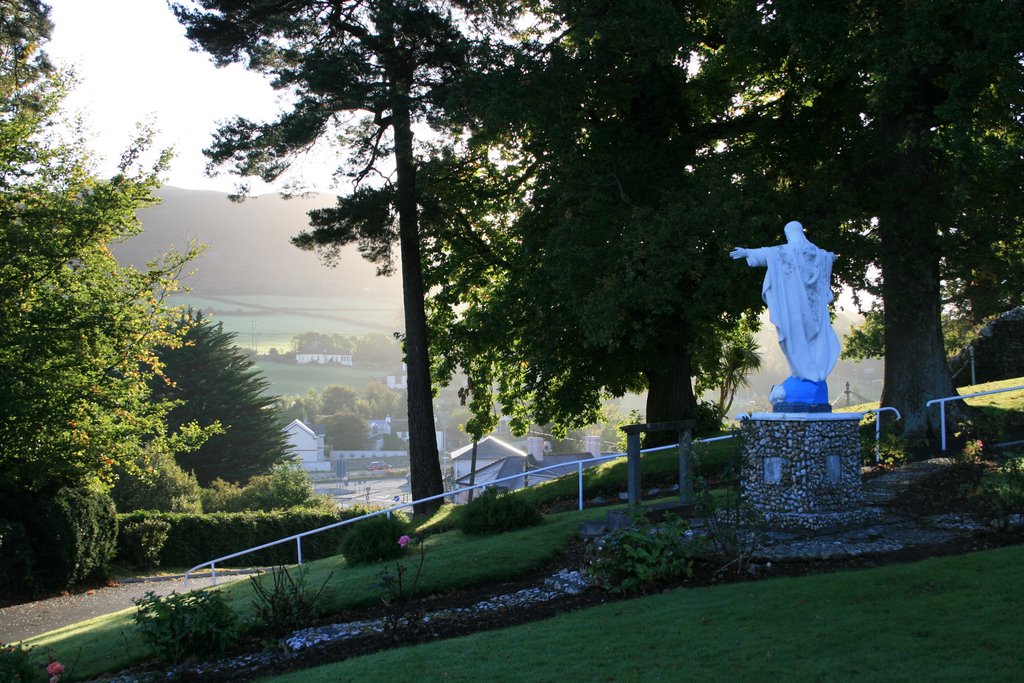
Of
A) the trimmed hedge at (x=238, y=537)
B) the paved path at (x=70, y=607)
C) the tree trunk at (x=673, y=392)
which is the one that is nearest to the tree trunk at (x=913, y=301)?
the tree trunk at (x=673, y=392)

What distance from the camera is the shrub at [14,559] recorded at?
1962 cm

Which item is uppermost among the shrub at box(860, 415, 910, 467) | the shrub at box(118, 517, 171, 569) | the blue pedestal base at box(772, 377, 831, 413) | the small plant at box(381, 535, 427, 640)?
the blue pedestal base at box(772, 377, 831, 413)

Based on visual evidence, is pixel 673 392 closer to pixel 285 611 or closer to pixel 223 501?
pixel 285 611

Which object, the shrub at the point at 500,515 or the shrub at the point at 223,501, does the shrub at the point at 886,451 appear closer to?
the shrub at the point at 500,515

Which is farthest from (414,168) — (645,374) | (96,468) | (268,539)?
(268,539)

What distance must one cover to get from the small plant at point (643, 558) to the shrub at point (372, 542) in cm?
Answer: 447

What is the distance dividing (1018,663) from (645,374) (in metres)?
17.7

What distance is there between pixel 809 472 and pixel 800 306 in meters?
2.07

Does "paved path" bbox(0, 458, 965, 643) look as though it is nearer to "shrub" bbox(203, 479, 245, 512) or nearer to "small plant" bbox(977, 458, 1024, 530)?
"small plant" bbox(977, 458, 1024, 530)

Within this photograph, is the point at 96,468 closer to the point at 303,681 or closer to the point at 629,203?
the point at 629,203

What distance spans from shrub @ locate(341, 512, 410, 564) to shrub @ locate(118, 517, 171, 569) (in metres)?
13.9

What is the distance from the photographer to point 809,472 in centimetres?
1085

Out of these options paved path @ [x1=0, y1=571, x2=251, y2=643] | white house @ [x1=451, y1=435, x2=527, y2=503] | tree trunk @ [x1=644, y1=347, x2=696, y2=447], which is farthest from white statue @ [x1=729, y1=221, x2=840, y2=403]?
white house @ [x1=451, y1=435, x2=527, y2=503]

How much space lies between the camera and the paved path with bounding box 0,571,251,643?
653 inches
